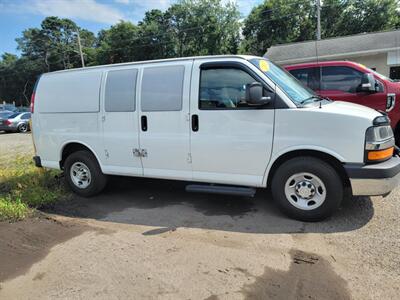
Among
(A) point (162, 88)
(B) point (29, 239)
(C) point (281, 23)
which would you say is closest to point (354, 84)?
(A) point (162, 88)

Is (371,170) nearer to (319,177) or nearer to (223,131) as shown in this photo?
(319,177)

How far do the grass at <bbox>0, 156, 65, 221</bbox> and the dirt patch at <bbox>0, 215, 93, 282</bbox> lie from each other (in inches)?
11.4

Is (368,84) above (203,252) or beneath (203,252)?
above

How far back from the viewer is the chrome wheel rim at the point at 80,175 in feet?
18.1

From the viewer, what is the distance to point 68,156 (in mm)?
5637

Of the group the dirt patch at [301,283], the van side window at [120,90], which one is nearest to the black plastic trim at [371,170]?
the dirt patch at [301,283]

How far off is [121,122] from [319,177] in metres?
2.97

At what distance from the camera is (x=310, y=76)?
7.32 meters

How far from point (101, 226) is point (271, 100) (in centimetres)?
282

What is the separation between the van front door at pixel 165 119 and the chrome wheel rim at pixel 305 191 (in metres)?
1.42

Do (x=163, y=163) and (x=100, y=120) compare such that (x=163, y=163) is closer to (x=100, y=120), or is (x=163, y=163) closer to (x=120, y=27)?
(x=100, y=120)

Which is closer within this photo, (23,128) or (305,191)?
(305,191)

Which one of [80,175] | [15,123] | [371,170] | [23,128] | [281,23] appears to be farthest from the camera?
[281,23]

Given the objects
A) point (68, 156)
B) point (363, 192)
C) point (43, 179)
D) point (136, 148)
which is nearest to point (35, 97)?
point (68, 156)
